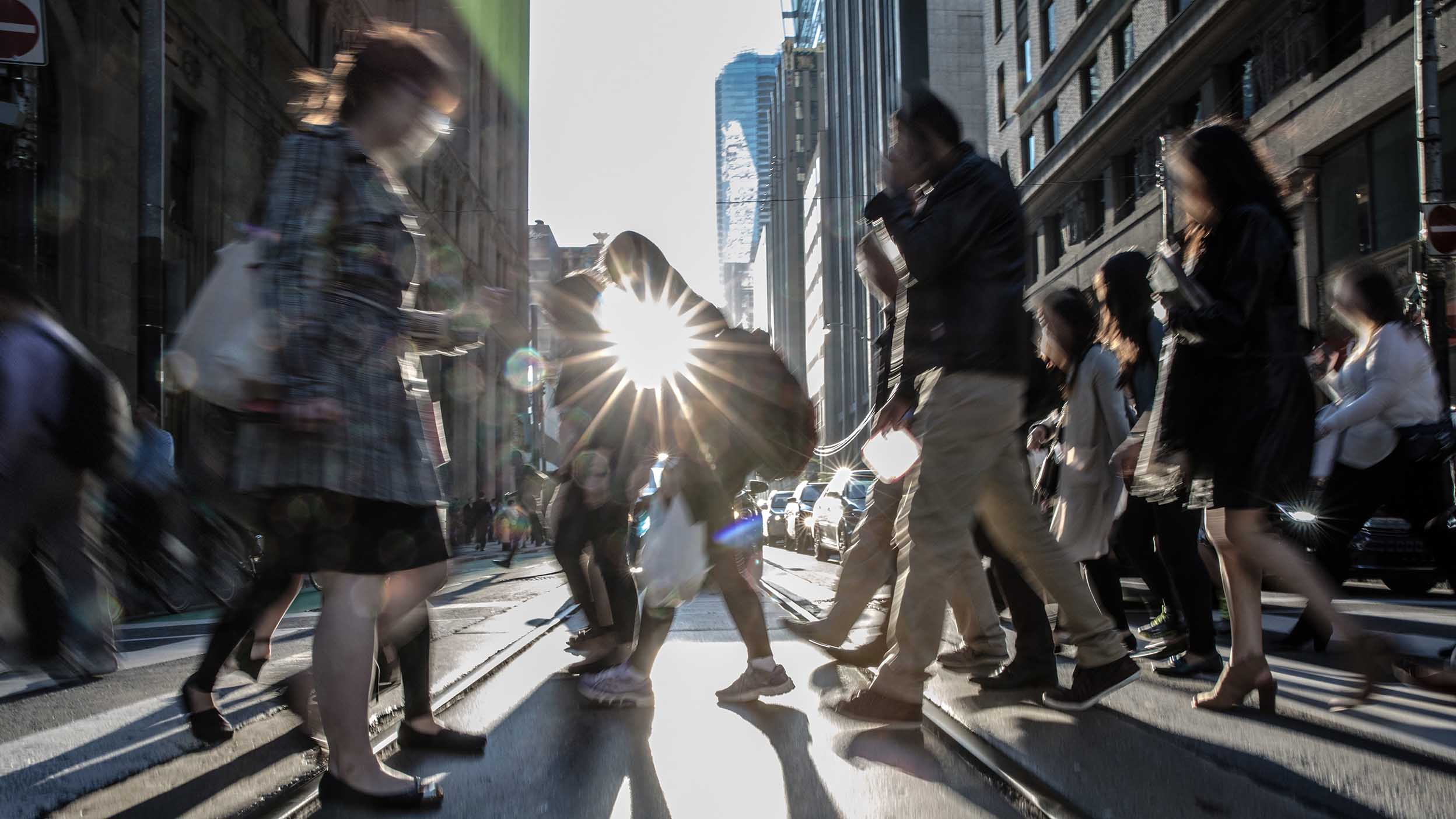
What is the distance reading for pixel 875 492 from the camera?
16.7 ft

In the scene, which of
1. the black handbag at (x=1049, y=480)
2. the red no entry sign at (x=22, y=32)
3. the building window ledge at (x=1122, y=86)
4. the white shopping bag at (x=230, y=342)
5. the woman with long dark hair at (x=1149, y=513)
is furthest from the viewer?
the building window ledge at (x=1122, y=86)

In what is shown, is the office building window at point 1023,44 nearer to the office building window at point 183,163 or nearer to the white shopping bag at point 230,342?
the office building window at point 183,163

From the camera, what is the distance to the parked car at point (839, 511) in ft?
55.8

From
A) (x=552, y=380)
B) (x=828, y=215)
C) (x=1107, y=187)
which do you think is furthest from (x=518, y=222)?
(x=552, y=380)

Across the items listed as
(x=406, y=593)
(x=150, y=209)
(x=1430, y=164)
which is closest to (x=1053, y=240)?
(x=1430, y=164)

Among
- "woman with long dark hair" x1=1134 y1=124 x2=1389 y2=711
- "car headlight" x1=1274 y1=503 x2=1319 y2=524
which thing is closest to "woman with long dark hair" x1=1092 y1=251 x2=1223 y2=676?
"car headlight" x1=1274 y1=503 x2=1319 y2=524

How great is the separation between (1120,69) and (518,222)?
1546 inches

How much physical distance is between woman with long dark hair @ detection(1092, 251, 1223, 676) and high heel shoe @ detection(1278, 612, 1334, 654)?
0.55m

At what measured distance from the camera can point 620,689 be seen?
14.2ft

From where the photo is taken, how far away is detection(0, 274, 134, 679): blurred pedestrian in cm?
216

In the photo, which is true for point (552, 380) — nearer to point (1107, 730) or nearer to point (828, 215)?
point (1107, 730)

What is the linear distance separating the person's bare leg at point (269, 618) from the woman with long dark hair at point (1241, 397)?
2.72 m

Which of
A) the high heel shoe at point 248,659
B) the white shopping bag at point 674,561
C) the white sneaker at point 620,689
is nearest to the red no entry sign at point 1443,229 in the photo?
the white shopping bag at point 674,561

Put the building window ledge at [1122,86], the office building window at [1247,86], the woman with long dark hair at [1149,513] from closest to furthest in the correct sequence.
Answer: the woman with long dark hair at [1149,513] → the office building window at [1247,86] → the building window ledge at [1122,86]
